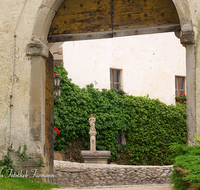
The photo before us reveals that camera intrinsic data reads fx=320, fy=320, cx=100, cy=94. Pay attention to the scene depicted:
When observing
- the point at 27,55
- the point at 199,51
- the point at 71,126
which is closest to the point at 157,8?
the point at 199,51

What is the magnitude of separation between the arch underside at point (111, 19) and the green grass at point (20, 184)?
262cm

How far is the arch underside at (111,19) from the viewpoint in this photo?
5602 mm

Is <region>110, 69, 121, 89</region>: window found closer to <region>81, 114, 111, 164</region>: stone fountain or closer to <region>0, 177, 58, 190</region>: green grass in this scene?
<region>81, 114, 111, 164</region>: stone fountain

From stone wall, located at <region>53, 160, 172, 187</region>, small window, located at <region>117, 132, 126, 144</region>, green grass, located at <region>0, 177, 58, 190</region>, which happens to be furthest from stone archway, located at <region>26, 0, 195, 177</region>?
small window, located at <region>117, 132, 126, 144</region>

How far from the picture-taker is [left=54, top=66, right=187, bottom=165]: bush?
13023 millimetres

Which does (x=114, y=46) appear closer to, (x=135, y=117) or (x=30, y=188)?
(x=135, y=117)

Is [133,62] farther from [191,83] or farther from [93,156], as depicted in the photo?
[191,83]

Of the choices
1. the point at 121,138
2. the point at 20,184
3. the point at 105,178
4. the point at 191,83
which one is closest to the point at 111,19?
the point at 191,83

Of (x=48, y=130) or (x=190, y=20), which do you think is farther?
(x=48, y=130)

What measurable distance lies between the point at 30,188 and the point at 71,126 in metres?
8.22

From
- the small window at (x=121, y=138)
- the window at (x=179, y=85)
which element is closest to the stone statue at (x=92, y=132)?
the small window at (x=121, y=138)

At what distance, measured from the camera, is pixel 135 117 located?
14703mm

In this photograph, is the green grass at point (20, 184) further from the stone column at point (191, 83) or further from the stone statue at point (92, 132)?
the stone statue at point (92, 132)

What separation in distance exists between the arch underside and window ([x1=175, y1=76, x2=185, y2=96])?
12047 millimetres
